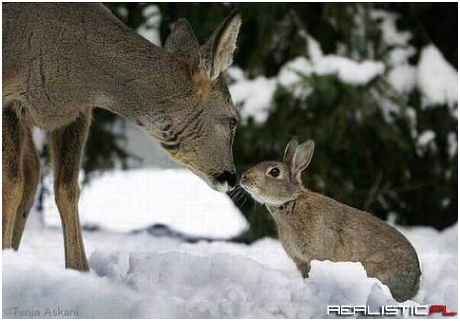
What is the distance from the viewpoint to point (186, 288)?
14.0ft

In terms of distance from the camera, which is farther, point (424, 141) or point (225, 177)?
point (424, 141)

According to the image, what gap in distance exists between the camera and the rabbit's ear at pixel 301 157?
15.5 feet

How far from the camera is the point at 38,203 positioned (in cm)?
766

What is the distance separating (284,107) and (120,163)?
4.73ft

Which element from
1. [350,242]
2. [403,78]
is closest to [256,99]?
[403,78]

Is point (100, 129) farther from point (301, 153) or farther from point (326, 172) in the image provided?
point (301, 153)

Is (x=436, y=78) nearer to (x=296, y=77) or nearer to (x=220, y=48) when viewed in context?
(x=296, y=77)

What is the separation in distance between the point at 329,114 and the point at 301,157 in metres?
2.82

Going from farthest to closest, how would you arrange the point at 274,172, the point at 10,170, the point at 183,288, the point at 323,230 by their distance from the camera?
the point at 274,172
the point at 323,230
the point at 10,170
the point at 183,288

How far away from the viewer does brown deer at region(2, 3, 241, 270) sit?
14.0ft

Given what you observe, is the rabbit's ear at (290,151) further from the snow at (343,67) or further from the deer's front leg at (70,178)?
the snow at (343,67)

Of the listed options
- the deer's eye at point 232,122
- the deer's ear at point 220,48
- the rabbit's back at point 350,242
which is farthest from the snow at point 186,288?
the deer's ear at point 220,48

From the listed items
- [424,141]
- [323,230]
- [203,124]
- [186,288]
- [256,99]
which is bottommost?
[424,141]

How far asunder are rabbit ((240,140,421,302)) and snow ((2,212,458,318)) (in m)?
0.13
